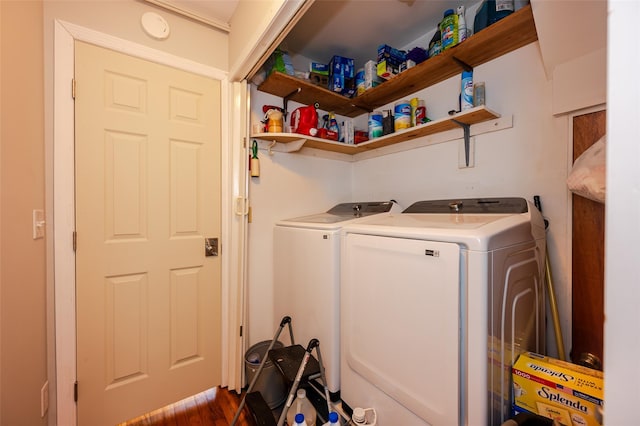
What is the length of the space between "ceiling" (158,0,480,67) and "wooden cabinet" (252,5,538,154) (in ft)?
1.29

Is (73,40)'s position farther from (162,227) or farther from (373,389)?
(373,389)

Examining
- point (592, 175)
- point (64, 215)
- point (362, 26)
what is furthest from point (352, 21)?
point (64, 215)

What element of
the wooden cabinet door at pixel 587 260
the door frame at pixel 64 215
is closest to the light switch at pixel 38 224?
the door frame at pixel 64 215

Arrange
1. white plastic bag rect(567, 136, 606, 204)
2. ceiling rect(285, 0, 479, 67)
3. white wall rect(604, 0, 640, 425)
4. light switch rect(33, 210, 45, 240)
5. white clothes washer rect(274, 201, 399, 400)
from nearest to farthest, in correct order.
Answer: white wall rect(604, 0, 640, 425) → white plastic bag rect(567, 136, 606, 204) → light switch rect(33, 210, 45, 240) → white clothes washer rect(274, 201, 399, 400) → ceiling rect(285, 0, 479, 67)

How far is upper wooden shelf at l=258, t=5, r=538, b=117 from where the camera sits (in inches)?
52.4

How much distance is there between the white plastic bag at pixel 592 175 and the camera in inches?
38.9

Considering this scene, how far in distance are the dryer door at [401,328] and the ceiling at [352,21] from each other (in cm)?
155

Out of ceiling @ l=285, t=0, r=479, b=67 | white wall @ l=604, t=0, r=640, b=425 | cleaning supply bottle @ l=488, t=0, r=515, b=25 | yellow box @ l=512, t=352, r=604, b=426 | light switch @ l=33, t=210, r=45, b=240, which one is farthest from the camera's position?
ceiling @ l=285, t=0, r=479, b=67

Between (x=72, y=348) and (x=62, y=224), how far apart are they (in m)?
0.67

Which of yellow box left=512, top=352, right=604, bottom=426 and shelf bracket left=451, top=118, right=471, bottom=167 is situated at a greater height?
shelf bracket left=451, top=118, right=471, bottom=167

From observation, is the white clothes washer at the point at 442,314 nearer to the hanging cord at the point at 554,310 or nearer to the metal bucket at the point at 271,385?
the hanging cord at the point at 554,310

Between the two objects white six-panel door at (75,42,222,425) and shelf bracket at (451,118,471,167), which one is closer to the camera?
white six-panel door at (75,42,222,425)

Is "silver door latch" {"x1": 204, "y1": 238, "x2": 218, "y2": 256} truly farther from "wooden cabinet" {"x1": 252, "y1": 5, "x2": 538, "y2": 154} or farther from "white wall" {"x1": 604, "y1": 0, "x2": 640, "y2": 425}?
"white wall" {"x1": 604, "y1": 0, "x2": 640, "y2": 425}

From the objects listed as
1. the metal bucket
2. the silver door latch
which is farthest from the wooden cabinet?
the metal bucket
